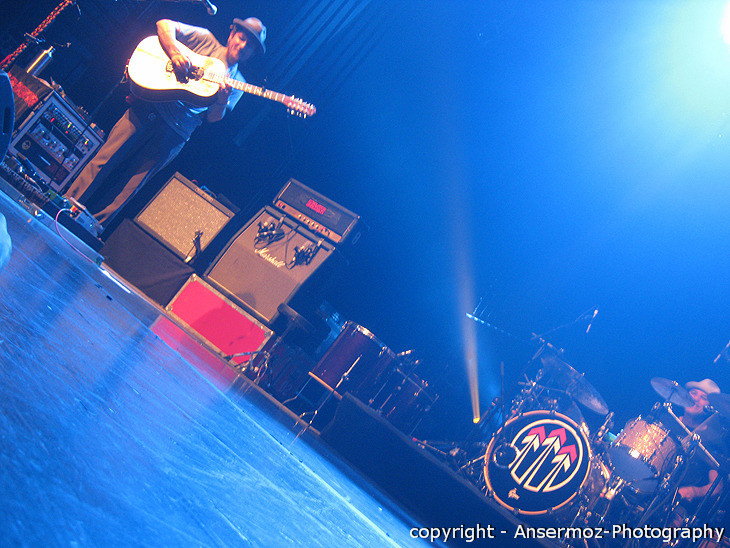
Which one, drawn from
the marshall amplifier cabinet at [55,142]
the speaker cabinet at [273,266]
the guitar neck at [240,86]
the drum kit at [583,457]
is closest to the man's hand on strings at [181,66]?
the guitar neck at [240,86]

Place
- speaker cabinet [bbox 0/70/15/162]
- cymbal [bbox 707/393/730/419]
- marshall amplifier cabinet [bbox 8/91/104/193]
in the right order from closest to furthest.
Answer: speaker cabinet [bbox 0/70/15/162] → marshall amplifier cabinet [bbox 8/91/104/193] → cymbal [bbox 707/393/730/419]

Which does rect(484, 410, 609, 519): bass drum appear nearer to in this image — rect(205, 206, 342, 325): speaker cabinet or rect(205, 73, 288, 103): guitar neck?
rect(205, 206, 342, 325): speaker cabinet

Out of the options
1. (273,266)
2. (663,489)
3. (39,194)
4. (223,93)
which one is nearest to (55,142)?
(39,194)

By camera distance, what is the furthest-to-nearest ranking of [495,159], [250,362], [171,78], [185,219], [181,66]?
[495,159]
[185,219]
[250,362]
[171,78]
[181,66]

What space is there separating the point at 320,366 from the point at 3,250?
9.60 feet

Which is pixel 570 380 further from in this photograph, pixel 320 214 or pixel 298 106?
pixel 298 106

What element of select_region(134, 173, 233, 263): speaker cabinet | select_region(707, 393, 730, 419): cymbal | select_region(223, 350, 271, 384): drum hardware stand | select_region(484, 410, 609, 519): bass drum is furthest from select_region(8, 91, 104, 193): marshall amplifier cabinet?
select_region(707, 393, 730, 419): cymbal

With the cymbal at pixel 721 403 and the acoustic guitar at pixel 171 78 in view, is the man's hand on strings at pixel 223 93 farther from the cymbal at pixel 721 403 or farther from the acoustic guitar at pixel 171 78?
the cymbal at pixel 721 403

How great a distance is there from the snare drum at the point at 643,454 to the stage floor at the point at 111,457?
3.64m

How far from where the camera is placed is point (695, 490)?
12.1 ft

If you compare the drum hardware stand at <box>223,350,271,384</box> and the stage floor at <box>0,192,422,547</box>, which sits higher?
the stage floor at <box>0,192,422,547</box>

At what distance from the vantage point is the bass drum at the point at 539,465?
276 centimetres

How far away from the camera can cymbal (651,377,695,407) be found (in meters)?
4.04

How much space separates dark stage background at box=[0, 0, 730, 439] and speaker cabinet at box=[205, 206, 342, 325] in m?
0.60
